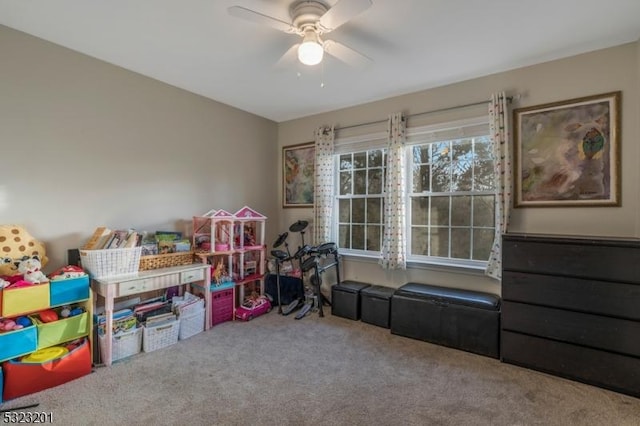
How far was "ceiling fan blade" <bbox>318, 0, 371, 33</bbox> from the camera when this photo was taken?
1665 millimetres

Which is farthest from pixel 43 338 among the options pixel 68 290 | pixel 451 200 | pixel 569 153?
pixel 569 153

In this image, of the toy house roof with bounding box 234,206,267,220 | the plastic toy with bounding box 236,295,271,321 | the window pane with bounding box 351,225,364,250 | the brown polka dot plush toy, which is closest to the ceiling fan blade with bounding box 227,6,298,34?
the toy house roof with bounding box 234,206,267,220

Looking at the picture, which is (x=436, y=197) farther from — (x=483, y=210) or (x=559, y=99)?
(x=559, y=99)

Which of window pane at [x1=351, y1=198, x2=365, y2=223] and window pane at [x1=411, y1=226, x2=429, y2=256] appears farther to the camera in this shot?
window pane at [x1=351, y1=198, x2=365, y2=223]

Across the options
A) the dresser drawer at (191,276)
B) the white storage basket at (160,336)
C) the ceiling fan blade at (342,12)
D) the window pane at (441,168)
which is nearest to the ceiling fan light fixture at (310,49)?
the ceiling fan blade at (342,12)

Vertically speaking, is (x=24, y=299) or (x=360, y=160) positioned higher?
(x=360, y=160)

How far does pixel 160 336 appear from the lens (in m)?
2.75

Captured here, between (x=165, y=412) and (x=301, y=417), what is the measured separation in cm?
85

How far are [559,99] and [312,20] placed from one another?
2271 mm

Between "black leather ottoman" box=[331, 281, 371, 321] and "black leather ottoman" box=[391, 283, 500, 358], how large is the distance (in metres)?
0.48

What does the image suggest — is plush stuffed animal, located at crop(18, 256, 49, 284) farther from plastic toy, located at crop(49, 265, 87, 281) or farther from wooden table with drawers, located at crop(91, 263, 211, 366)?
wooden table with drawers, located at crop(91, 263, 211, 366)

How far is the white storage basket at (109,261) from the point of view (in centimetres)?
250

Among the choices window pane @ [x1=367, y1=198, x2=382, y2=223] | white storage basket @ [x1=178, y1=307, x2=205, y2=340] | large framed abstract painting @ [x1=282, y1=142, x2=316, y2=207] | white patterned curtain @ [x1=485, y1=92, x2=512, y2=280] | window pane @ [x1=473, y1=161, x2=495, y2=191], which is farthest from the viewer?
large framed abstract painting @ [x1=282, y1=142, x2=316, y2=207]

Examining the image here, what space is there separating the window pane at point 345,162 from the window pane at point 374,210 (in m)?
0.55
